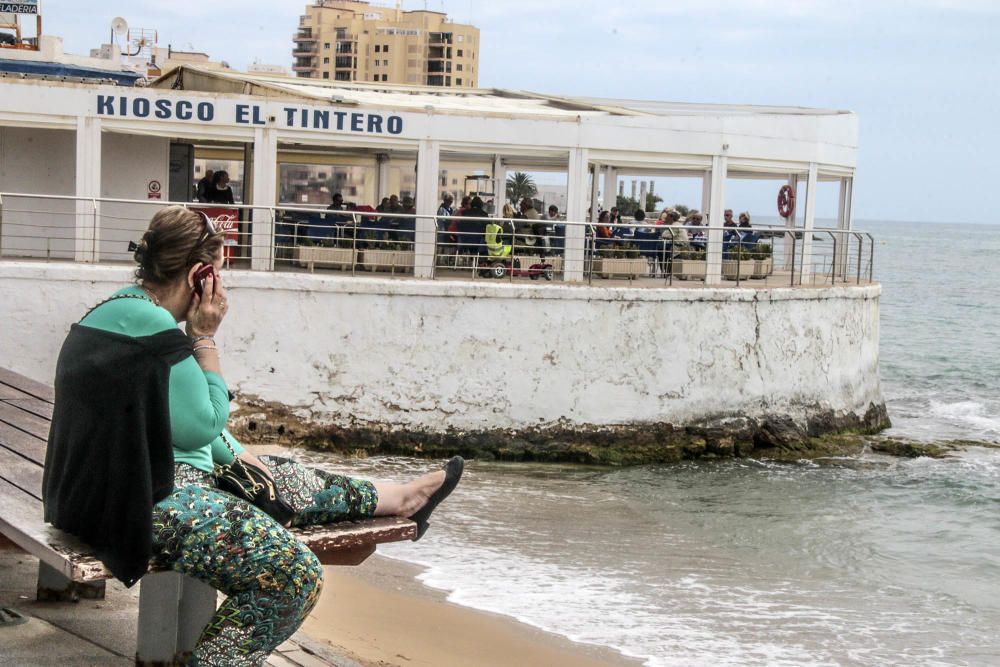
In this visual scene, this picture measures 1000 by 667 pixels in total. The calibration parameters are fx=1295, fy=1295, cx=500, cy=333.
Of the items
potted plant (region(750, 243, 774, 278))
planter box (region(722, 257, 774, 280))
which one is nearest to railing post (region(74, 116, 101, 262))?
planter box (region(722, 257, 774, 280))

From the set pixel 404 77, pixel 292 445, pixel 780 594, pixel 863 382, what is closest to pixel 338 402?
pixel 292 445

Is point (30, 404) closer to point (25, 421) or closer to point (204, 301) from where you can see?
point (25, 421)

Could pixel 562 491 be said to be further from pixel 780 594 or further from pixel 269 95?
pixel 269 95

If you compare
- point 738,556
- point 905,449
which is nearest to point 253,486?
point 738,556

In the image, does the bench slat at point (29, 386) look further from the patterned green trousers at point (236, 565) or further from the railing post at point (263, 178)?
the railing post at point (263, 178)

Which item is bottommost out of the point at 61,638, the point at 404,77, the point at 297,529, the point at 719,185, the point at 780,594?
the point at 780,594

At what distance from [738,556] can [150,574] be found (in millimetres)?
8490

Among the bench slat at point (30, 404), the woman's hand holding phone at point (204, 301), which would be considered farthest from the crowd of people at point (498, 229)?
the woman's hand holding phone at point (204, 301)

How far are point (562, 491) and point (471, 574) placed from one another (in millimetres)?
4115

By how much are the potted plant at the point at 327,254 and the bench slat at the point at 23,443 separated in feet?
33.9

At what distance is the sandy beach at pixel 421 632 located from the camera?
7.61m

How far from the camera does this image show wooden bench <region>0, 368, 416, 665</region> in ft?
13.1

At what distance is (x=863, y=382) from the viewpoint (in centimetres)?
1884

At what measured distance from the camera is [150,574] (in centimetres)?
431
